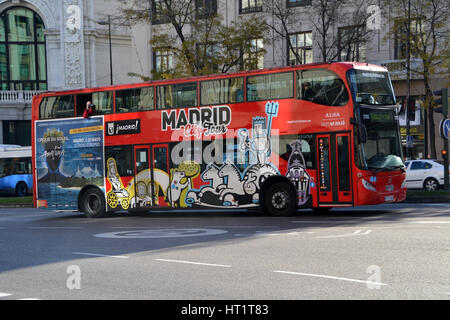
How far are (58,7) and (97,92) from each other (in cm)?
3492

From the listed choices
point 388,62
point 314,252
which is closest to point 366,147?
point 314,252

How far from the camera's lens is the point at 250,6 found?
1591 inches

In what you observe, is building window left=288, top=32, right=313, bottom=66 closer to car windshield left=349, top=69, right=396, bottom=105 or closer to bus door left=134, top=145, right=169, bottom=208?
bus door left=134, top=145, right=169, bottom=208

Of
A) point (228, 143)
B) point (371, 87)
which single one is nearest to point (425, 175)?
point (371, 87)

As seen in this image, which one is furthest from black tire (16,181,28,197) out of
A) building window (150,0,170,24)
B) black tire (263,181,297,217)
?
black tire (263,181,297,217)

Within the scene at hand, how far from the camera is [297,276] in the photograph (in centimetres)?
781

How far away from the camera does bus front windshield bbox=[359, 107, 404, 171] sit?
15695 millimetres

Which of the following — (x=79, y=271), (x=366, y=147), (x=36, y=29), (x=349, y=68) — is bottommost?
(x=79, y=271)

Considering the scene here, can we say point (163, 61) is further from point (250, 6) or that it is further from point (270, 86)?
point (270, 86)

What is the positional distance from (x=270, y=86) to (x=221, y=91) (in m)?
1.49

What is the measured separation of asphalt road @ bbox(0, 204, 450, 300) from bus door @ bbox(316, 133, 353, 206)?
2.17ft

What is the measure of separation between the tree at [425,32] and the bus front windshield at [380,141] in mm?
17175

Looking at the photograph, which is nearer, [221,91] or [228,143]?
[228,143]

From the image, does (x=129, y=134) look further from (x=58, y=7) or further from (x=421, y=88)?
(x=58, y=7)
